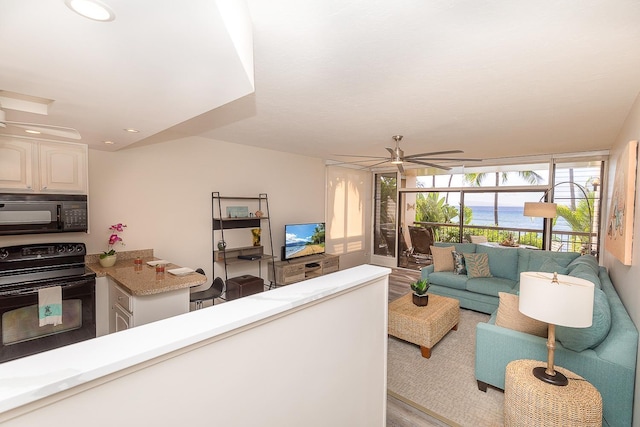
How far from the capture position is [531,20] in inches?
57.1

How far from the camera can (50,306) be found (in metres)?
2.46

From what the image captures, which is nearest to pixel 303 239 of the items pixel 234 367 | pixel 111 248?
pixel 111 248

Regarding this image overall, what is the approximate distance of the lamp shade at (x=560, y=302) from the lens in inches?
65.2

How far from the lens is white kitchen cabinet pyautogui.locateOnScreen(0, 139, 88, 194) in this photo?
8.01 feet

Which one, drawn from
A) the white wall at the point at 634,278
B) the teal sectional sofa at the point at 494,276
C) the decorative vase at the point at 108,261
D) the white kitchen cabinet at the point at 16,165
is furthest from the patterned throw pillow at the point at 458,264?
the white kitchen cabinet at the point at 16,165

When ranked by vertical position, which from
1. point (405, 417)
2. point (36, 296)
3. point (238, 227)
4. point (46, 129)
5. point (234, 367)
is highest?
point (46, 129)

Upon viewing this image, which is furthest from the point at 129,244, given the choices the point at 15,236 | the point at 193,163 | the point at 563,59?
the point at 563,59

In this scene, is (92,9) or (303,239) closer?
(92,9)

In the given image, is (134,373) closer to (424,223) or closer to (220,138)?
(220,138)

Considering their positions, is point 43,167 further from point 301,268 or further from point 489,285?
point 489,285

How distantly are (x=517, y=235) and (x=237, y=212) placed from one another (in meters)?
5.35

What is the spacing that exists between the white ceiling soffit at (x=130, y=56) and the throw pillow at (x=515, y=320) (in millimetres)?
2711

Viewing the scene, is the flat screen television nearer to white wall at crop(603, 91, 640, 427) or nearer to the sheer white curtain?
the sheer white curtain

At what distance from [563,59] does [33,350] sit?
4525 mm
